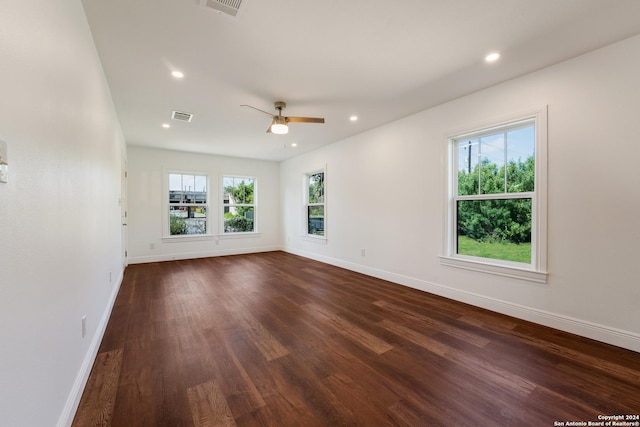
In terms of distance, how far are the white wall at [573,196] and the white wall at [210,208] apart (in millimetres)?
4557

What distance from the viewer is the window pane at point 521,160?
2904mm

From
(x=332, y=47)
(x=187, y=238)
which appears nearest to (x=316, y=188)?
(x=187, y=238)

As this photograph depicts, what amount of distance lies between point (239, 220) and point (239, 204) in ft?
1.45

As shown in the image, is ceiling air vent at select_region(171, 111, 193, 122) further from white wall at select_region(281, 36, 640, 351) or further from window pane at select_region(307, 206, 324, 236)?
white wall at select_region(281, 36, 640, 351)

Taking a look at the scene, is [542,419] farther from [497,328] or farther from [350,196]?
[350,196]

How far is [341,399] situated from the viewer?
1.69 meters

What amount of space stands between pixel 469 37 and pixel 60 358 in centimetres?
363

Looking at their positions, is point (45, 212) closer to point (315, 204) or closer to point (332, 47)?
point (332, 47)

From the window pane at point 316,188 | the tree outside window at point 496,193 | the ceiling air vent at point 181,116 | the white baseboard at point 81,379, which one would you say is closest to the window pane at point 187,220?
the window pane at point 316,188

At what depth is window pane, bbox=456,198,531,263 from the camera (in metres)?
2.98

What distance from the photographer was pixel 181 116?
4.04 m

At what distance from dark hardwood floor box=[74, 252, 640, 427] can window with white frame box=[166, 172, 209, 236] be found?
10.6 ft

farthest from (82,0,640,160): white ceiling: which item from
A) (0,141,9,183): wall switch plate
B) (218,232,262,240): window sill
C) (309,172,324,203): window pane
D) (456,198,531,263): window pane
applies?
(218,232,262,240): window sill

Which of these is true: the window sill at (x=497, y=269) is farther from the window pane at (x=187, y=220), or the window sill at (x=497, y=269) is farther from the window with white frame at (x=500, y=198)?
the window pane at (x=187, y=220)
